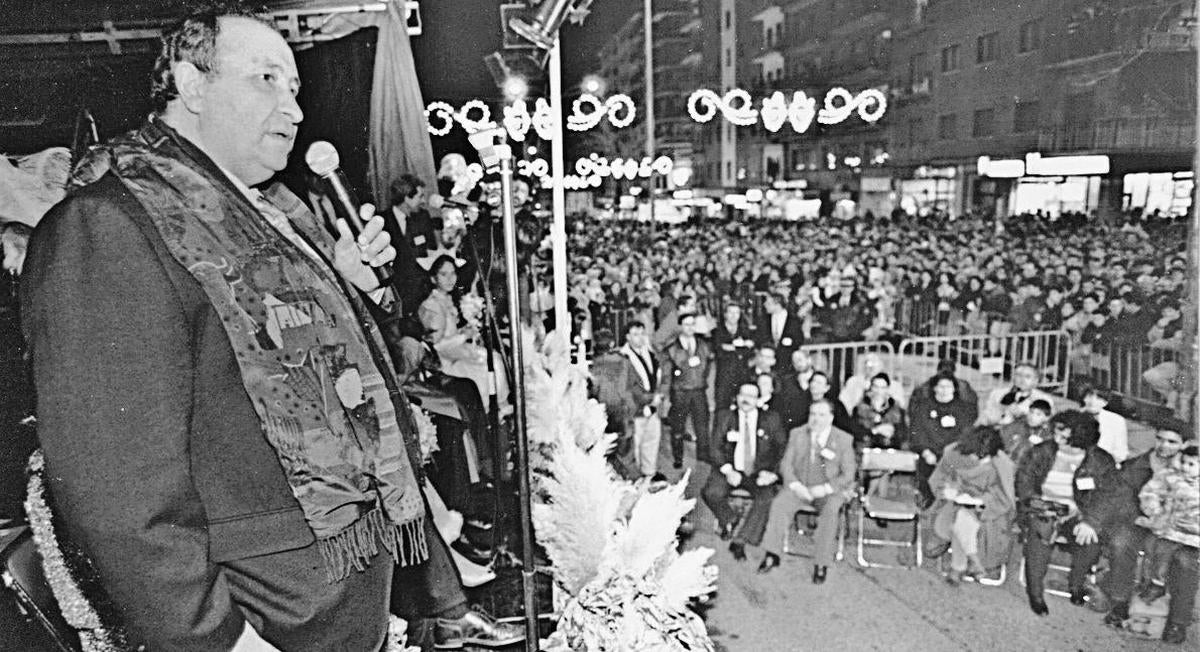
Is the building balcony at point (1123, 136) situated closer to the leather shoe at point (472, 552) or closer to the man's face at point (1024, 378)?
the man's face at point (1024, 378)

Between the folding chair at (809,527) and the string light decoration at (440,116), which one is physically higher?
the string light decoration at (440,116)

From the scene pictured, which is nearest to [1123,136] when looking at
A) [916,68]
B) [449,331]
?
[916,68]

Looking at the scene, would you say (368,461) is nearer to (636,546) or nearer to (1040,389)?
(636,546)

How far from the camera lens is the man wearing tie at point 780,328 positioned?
312 centimetres

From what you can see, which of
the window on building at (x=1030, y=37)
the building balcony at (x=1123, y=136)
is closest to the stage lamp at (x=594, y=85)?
the window on building at (x=1030, y=37)

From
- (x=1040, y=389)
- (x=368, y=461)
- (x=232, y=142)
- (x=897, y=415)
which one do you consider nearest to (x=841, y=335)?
(x=897, y=415)

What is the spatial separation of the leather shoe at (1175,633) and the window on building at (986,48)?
178cm

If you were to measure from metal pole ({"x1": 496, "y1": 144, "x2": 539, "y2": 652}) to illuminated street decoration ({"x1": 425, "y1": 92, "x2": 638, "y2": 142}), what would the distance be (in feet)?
0.23

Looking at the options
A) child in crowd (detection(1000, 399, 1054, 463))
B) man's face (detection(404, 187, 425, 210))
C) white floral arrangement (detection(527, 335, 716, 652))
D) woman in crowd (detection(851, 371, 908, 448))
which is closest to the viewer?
white floral arrangement (detection(527, 335, 716, 652))

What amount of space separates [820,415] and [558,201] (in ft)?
4.82

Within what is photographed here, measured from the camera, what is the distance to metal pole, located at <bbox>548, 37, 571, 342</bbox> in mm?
2213

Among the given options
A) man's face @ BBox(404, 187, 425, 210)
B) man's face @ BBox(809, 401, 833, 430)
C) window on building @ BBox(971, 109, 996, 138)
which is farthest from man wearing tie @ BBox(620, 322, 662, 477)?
window on building @ BBox(971, 109, 996, 138)

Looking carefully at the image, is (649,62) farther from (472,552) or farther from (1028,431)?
(1028,431)

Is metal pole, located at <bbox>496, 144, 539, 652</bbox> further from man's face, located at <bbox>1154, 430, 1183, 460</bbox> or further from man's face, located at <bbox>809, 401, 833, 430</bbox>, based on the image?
man's face, located at <bbox>1154, 430, 1183, 460</bbox>
